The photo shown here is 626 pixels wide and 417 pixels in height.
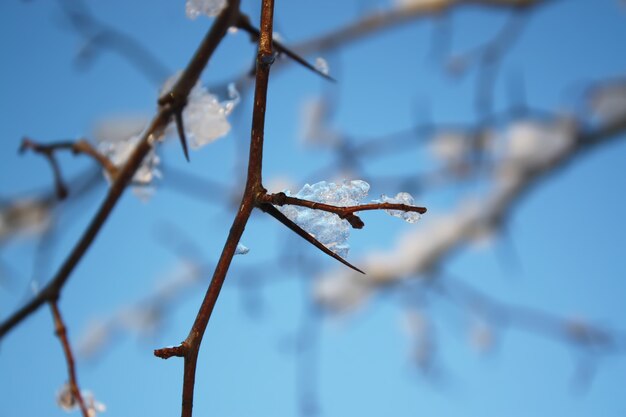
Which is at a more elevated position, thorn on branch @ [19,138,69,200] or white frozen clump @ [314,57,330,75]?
white frozen clump @ [314,57,330,75]

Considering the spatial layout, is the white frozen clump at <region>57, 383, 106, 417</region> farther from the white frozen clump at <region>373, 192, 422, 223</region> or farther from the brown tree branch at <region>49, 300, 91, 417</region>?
the white frozen clump at <region>373, 192, 422, 223</region>

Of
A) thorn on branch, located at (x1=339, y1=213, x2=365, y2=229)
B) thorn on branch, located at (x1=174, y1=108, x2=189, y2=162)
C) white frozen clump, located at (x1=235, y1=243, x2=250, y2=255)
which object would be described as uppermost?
thorn on branch, located at (x1=174, y1=108, x2=189, y2=162)

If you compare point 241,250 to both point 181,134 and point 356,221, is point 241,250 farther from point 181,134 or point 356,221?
point 181,134

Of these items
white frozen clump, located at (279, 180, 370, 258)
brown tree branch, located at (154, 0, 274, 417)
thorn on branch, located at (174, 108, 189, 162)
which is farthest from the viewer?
thorn on branch, located at (174, 108, 189, 162)

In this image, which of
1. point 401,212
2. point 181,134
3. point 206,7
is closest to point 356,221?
point 401,212

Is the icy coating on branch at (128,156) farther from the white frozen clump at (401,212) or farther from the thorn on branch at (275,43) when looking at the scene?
the white frozen clump at (401,212)

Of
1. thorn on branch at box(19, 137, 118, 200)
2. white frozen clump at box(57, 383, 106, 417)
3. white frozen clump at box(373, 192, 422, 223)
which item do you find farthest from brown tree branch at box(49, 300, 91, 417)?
white frozen clump at box(373, 192, 422, 223)

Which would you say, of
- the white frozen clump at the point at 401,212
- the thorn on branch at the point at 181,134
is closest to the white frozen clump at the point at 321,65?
the thorn on branch at the point at 181,134
